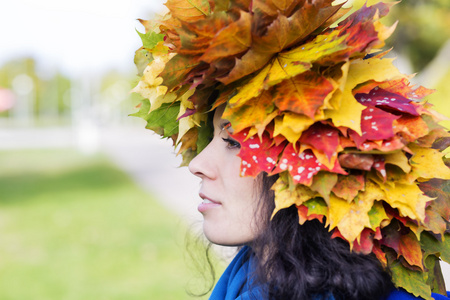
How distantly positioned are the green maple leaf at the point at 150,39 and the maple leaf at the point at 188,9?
0.84 ft

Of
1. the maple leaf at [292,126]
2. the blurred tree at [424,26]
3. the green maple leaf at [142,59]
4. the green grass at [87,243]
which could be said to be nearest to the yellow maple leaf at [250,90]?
the maple leaf at [292,126]

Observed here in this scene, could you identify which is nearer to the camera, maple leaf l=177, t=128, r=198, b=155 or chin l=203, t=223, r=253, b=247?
chin l=203, t=223, r=253, b=247

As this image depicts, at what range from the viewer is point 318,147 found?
1375 millimetres

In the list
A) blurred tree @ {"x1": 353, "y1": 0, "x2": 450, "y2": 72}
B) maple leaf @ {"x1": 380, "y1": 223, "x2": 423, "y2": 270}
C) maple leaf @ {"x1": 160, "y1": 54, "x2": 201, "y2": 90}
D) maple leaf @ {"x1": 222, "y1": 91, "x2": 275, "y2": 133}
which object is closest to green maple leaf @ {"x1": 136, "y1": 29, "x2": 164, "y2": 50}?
maple leaf @ {"x1": 160, "y1": 54, "x2": 201, "y2": 90}

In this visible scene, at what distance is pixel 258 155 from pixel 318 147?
0.60 ft

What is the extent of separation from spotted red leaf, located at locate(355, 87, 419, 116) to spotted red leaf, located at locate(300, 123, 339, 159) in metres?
0.15

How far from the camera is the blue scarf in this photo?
5.25ft

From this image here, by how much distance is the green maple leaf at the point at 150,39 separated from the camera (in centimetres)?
182

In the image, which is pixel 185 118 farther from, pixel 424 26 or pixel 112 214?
pixel 424 26

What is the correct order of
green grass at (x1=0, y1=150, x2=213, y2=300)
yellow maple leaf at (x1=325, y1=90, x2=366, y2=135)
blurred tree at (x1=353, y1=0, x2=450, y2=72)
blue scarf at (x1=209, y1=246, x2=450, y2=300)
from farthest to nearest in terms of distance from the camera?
blurred tree at (x1=353, y1=0, x2=450, y2=72) < green grass at (x1=0, y1=150, x2=213, y2=300) < blue scarf at (x1=209, y1=246, x2=450, y2=300) < yellow maple leaf at (x1=325, y1=90, x2=366, y2=135)

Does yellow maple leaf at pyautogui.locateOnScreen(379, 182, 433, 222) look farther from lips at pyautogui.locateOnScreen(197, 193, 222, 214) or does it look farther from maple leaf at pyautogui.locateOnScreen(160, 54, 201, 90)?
maple leaf at pyautogui.locateOnScreen(160, 54, 201, 90)

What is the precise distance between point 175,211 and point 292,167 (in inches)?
270

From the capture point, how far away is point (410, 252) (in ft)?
4.88

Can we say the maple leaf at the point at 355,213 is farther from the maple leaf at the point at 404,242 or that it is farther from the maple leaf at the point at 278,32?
the maple leaf at the point at 278,32
